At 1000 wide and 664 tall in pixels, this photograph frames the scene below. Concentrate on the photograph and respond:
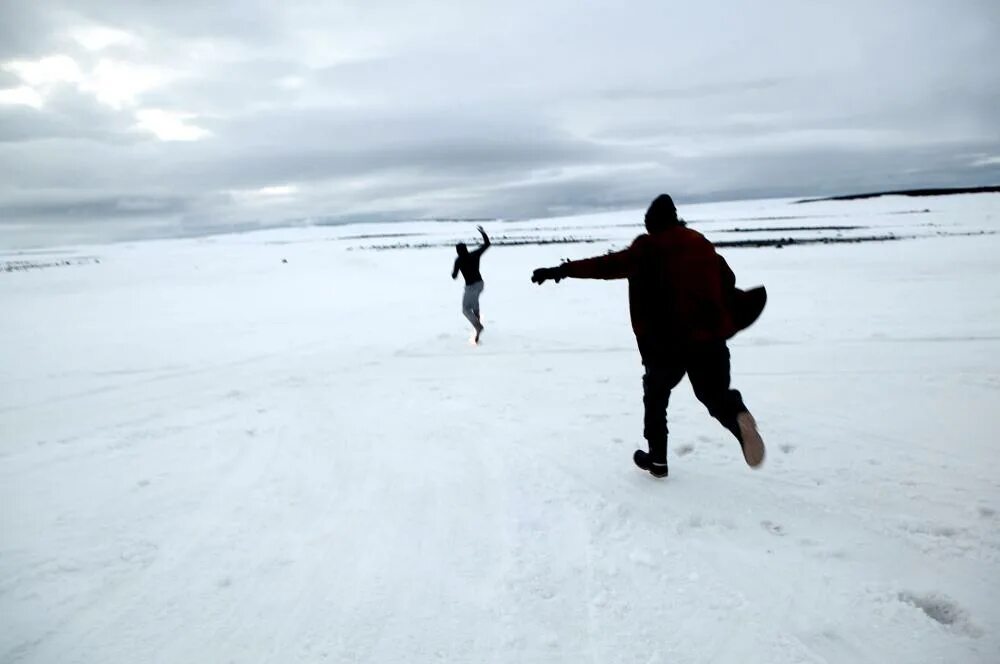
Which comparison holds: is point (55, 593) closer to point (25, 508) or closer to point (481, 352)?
point (25, 508)

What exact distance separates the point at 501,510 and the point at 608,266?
6.44 ft

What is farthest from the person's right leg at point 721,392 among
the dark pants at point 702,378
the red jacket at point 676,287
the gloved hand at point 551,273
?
the gloved hand at point 551,273

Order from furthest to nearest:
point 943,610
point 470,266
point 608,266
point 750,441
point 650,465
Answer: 1. point 470,266
2. point 650,465
3. point 608,266
4. point 750,441
5. point 943,610

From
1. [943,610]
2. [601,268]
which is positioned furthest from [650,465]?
[943,610]

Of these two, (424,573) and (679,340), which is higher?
(679,340)

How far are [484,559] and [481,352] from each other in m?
6.59

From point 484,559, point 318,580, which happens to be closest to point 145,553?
point 318,580

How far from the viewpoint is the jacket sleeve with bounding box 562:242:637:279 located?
4.34 meters

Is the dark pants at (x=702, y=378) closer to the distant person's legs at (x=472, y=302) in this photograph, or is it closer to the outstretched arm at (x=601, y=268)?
the outstretched arm at (x=601, y=268)

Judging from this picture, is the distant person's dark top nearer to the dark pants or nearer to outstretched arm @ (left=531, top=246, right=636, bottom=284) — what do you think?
outstretched arm @ (left=531, top=246, right=636, bottom=284)

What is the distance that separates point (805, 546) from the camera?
11.8 ft

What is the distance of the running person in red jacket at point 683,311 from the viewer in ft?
13.5

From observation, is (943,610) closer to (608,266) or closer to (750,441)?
(750,441)

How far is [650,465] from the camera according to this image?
4.62 metres
